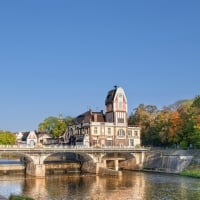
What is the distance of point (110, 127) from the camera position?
101500 mm

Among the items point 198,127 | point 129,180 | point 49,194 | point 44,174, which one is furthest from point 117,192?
point 198,127

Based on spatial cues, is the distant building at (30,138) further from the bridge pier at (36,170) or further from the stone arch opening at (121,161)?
the bridge pier at (36,170)

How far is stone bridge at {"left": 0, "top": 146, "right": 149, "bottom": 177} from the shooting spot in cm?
7500

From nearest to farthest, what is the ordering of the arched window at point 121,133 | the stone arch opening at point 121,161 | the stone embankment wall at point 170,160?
the stone embankment wall at point 170,160 < the stone arch opening at point 121,161 < the arched window at point 121,133

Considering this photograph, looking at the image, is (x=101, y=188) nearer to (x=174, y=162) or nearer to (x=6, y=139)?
(x=174, y=162)

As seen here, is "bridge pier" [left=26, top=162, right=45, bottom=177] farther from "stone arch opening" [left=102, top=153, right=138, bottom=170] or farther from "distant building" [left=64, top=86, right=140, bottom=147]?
"distant building" [left=64, top=86, right=140, bottom=147]

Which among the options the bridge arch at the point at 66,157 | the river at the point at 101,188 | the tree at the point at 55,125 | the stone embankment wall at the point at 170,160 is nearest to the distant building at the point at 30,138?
the tree at the point at 55,125

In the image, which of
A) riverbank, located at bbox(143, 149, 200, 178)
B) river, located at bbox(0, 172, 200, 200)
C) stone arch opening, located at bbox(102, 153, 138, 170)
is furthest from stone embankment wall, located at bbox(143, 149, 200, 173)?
river, located at bbox(0, 172, 200, 200)

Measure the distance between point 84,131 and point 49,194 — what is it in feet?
165

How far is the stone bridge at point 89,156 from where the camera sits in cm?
7500

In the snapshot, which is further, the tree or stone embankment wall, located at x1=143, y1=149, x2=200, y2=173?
the tree

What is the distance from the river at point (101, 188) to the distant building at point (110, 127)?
88.2 ft

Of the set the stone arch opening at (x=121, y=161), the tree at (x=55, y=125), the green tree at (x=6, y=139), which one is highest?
the tree at (x=55, y=125)

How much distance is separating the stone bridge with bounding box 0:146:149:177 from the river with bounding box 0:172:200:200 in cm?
422
